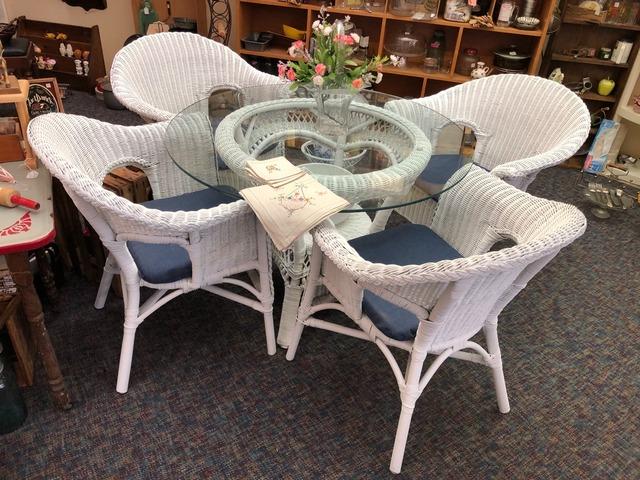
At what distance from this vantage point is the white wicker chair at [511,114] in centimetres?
217

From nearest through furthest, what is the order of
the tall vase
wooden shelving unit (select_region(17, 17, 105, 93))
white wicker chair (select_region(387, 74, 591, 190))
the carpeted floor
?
the carpeted floor
the tall vase
white wicker chair (select_region(387, 74, 591, 190))
wooden shelving unit (select_region(17, 17, 105, 93))

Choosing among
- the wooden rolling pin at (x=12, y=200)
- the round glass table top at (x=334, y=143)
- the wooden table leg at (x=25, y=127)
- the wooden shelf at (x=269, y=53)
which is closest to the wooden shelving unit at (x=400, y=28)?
the wooden shelf at (x=269, y=53)

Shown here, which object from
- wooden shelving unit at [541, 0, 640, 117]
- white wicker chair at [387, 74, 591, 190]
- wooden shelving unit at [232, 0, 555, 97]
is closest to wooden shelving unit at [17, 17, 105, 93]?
wooden shelving unit at [232, 0, 555, 97]

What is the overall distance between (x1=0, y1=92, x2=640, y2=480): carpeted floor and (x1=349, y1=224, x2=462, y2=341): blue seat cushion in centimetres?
47

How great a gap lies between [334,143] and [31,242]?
1.10 m

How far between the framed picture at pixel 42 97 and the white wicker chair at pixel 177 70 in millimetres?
441

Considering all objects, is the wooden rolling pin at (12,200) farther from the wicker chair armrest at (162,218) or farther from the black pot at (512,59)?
the black pot at (512,59)

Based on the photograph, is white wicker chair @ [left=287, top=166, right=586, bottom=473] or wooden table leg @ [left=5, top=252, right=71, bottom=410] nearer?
white wicker chair @ [left=287, top=166, right=586, bottom=473]

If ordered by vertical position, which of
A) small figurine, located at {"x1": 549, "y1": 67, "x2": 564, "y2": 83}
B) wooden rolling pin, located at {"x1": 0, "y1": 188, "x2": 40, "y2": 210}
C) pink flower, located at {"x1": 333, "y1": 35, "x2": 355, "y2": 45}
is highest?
pink flower, located at {"x1": 333, "y1": 35, "x2": 355, "y2": 45}

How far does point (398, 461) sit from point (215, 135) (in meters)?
1.25

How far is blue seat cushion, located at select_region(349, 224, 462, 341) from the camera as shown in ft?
4.85

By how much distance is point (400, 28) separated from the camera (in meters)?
3.67

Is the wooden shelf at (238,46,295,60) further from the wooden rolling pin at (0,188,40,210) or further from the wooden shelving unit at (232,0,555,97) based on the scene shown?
the wooden rolling pin at (0,188,40,210)

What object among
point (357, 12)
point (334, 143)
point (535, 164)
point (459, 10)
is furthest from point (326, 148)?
point (459, 10)
